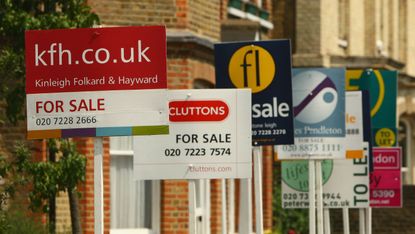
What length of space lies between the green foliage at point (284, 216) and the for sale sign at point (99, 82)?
2166cm

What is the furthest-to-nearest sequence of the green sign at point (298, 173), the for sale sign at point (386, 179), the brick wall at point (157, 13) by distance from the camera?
the for sale sign at point (386, 179) < the brick wall at point (157, 13) < the green sign at point (298, 173)

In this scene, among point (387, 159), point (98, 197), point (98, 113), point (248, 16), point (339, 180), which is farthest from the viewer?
point (248, 16)

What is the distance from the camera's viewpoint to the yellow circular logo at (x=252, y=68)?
21156 millimetres

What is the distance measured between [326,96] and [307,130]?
0.60 meters

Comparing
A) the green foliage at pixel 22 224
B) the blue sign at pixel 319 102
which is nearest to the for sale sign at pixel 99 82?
the green foliage at pixel 22 224

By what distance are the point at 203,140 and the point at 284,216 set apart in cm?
1990

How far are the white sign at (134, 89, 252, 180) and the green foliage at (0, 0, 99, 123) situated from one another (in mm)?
3902

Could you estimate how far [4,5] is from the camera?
2320 centimetres

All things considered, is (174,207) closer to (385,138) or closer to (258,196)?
(385,138)

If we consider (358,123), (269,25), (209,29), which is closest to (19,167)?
(358,123)

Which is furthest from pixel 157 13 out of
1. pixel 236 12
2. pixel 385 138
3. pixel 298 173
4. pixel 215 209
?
pixel 236 12

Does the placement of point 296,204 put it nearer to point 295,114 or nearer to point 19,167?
point 295,114

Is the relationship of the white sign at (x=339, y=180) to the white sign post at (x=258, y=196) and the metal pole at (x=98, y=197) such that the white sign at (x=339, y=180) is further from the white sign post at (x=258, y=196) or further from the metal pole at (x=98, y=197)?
the metal pole at (x=98, y=197)

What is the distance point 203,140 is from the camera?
1923 centimetres
